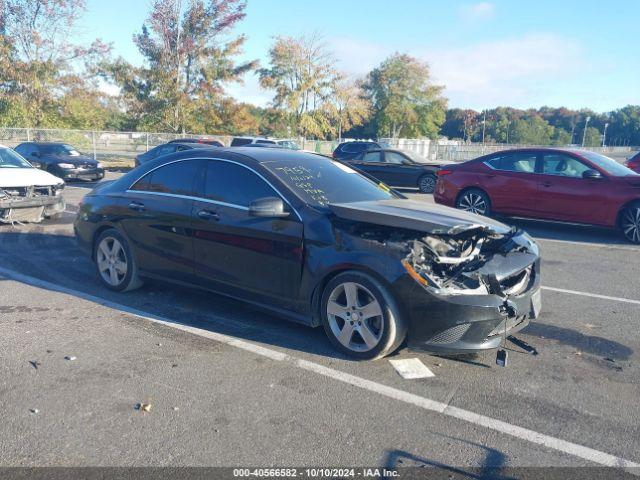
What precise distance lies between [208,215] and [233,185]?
0.36 meters

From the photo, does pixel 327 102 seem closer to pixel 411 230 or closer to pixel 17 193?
pixel 17 193

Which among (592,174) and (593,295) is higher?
(592,174)

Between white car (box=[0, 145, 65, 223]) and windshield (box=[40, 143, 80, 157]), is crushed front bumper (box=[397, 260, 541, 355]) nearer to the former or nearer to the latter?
white car (box=[0, 145, 65, 223])

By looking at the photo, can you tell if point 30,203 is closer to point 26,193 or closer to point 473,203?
point 26,193

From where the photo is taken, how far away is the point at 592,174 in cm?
988

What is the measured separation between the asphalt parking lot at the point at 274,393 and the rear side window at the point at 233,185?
1005mm

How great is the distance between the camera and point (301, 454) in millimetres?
3105

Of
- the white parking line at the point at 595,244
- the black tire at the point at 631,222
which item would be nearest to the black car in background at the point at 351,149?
the white parking line at the point at 595,244

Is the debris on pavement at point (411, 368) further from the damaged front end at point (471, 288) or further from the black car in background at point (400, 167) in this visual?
the black car in background at point (400, 167)

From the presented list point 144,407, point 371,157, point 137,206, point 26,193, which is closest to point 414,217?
point 144,407

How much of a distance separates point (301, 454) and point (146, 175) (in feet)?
12.5

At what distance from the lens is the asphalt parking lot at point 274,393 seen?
3145mm

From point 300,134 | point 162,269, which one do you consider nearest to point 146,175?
point 162,269

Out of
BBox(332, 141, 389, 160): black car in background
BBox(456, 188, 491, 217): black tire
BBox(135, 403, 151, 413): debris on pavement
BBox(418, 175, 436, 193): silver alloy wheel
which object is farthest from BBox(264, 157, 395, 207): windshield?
BBox(332, 141, 389, 160): black car in background
